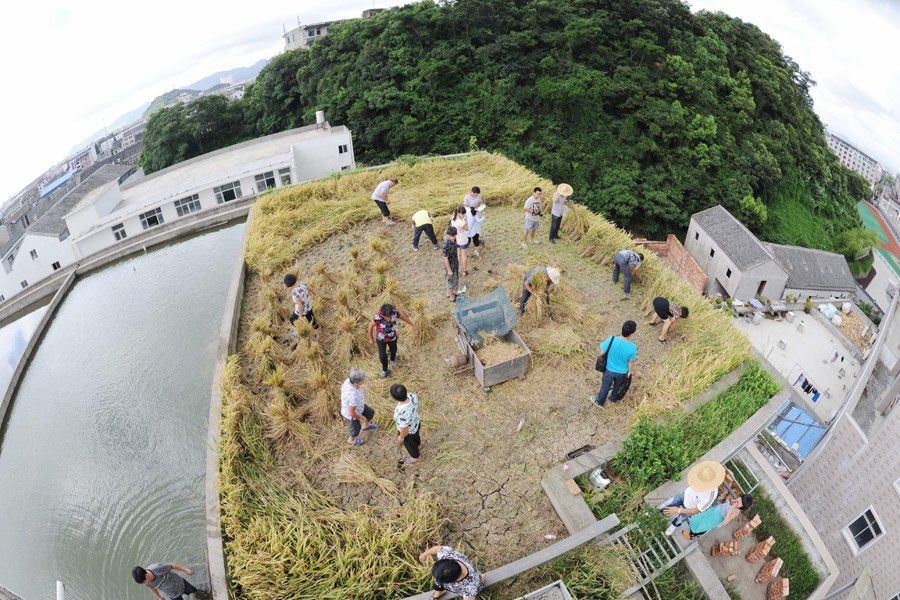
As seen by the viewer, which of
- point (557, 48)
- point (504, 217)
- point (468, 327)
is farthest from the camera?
point (557, 48)

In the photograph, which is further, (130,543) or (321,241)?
(321,241)

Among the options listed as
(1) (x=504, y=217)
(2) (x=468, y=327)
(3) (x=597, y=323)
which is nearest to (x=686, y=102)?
(1) (x=504, y=217)

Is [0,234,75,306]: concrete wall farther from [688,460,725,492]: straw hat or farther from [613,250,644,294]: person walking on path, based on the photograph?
[688,460,725,492]: straw hat

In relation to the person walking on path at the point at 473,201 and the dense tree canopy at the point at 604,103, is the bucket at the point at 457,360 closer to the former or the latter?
the person walking on path at the point at 473,201

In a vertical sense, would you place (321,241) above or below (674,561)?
above

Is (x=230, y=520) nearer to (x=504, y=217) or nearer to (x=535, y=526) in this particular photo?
(x=535, y=526)

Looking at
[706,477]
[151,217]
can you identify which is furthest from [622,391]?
[151,217]

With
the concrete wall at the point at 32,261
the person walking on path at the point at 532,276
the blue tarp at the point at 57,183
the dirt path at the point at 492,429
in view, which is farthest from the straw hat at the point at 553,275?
the blue tarp at the point at 57,183
